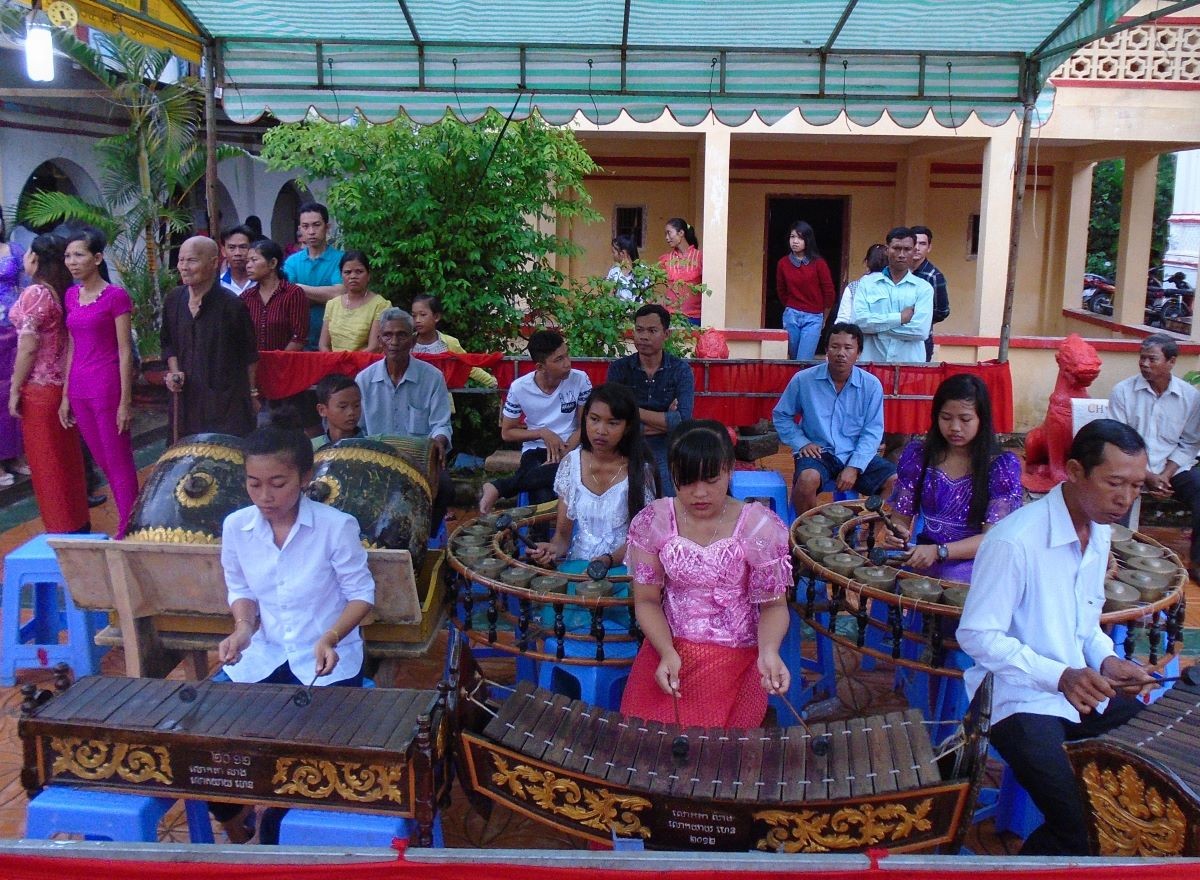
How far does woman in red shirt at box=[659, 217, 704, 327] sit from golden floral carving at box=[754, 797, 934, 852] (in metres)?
6.53

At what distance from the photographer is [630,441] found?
12.9 ft

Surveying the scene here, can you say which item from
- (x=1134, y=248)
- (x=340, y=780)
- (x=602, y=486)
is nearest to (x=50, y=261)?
(x=602, y=486)

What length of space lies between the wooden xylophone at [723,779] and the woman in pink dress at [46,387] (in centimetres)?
373

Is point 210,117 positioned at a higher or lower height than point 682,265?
higher

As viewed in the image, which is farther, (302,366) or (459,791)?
(302,366)

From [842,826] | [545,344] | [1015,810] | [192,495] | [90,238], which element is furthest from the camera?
[545,344]

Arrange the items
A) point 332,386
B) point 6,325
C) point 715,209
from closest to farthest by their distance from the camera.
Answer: point 332,386 → point 6,325 → point 715,209

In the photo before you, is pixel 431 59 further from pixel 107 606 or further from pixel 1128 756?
pixel 1128 756

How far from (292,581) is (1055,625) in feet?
7.31

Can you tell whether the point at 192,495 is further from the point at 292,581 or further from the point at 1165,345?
the point at 1165,345

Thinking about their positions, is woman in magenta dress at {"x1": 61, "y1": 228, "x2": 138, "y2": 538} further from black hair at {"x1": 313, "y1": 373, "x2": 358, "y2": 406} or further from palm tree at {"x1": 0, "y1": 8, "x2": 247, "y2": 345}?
palm tree at {"x1": 0, "y1": 8, "x2": 247, "y2": 345}

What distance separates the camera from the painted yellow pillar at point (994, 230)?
1065 cm

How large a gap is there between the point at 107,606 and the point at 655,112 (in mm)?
4072

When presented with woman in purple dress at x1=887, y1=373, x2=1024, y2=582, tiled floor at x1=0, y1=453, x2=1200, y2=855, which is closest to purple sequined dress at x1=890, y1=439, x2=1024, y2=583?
woman in purple dress at x1=887, y1=373, x2=1024, y2=582
